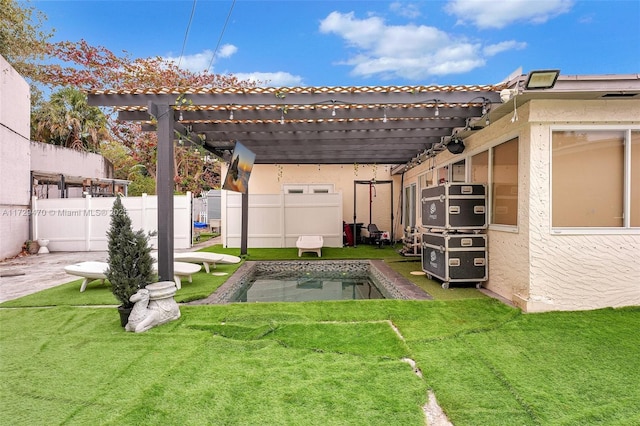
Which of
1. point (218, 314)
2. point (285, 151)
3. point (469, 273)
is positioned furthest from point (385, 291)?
point (285, 151)

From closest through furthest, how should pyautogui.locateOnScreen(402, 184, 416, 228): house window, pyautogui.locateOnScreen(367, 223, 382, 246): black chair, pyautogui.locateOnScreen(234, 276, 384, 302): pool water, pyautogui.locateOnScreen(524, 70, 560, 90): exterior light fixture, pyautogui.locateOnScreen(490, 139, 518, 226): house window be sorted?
pyautogui.locateOnScreen(524, 70, 560, 90): exterior light fixture, pyautogui.locateOnScreen(490, 139, 518, 226): house window, pyautogui.locateOnScreen(234, 276, 384, 302): pool water, pyautogui.locateOnScreen(402, 184, 416, 228): house window, pyautogui.locateOnScreen(367, 223, 382, 246): black chair

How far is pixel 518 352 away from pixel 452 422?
4.74 ft

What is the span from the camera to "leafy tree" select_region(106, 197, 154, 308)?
13.0 ft

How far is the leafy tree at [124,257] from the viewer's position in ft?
13.0

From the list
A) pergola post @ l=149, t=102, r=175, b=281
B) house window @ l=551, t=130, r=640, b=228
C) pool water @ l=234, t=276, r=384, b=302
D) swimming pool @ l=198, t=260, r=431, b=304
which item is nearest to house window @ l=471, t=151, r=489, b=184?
house window @ l=551, t=130, r=640, b=228

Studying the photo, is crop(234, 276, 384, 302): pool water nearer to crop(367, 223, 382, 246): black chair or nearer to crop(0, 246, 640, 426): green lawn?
crop(0, 246, 640, 426): green lawn

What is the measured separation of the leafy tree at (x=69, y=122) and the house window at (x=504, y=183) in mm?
18643

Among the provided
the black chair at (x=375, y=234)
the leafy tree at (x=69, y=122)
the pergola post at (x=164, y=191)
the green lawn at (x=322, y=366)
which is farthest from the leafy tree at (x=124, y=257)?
the leafy tree at (x=69, y=122)

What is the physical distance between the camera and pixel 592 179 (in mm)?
4551

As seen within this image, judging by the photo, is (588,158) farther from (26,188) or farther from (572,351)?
(26,188)

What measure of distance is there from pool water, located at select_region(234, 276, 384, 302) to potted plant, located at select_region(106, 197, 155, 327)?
2.19m

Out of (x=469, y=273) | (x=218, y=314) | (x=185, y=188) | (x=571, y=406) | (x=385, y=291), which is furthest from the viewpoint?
(x=185, y=188)

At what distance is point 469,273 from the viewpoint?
18.7ft

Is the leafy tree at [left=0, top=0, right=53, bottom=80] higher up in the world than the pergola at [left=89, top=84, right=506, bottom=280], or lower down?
higher up
